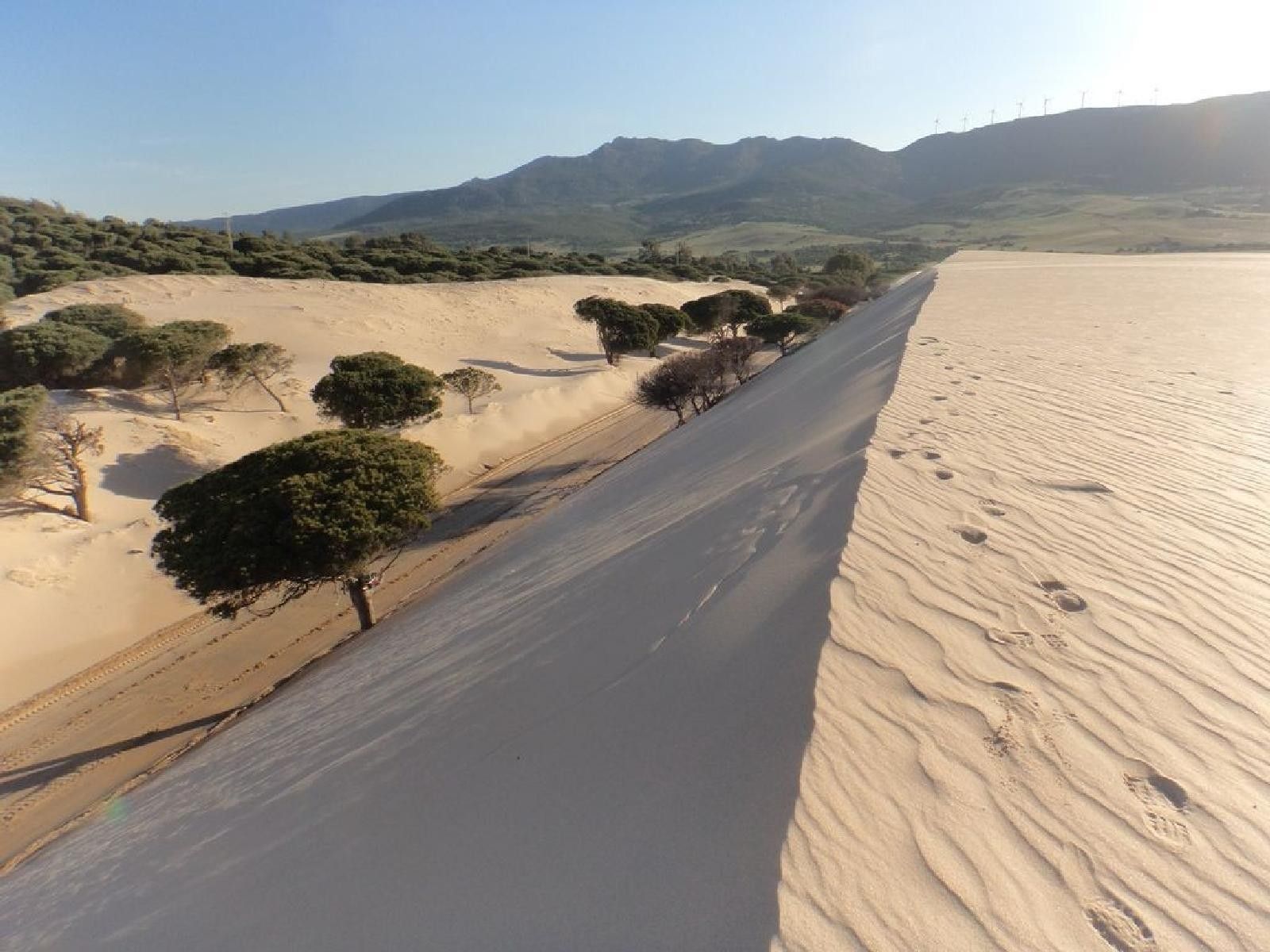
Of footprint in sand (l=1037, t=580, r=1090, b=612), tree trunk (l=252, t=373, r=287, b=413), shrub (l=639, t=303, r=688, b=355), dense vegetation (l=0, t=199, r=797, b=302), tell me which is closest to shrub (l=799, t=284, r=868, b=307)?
shrub (l=639, t=303, r=688, b=355)

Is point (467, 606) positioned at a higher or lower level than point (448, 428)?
higher

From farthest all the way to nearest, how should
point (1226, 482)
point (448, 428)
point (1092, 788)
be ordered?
1. point (448, 428)
2. point (1226, 482)
3. point (1092, 788)

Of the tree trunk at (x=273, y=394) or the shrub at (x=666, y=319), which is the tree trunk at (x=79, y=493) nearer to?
the tree trunk at (x=273, y=394)

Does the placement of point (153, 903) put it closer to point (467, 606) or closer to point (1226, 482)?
point (467, 606)

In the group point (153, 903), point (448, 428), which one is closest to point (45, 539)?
point (448, 428)

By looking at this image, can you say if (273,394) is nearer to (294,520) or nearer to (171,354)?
(171,354)

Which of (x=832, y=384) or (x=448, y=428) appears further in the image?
(x=448, y=428)

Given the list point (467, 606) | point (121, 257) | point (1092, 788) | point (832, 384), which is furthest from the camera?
point (121, 257)
